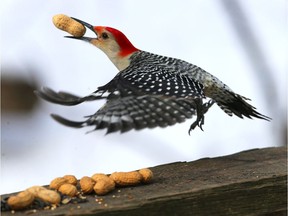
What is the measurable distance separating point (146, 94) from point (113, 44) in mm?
781

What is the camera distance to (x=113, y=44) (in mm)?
3508

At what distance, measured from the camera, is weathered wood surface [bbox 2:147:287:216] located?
2221 millimetres

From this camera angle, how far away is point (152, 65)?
3.37 meters

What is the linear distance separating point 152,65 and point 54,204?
133 cm

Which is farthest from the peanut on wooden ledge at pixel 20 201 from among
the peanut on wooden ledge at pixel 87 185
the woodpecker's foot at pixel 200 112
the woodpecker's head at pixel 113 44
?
the woodpecker's head at pixel 113 44

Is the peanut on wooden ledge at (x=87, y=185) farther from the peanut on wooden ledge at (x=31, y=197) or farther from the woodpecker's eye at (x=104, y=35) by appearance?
the woodpecker's eye at (x=104, y=35)

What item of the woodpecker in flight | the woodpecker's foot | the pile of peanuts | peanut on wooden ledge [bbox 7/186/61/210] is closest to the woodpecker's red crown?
the woodpecker in flight

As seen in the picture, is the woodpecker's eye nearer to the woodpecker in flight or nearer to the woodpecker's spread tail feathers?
the woodpecker in flight

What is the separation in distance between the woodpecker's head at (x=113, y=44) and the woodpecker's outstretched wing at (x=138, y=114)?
2.63ft

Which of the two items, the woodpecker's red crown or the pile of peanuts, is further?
the woodpecker's red crown

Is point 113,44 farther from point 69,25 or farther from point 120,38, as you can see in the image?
point 69,25

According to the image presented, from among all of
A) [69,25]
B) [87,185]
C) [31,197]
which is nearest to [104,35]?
[69,25]

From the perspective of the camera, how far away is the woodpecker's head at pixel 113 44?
3464 millimetres

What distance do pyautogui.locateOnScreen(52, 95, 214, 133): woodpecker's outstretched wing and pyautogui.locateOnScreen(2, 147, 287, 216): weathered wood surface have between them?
0.24m
